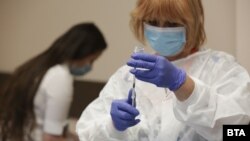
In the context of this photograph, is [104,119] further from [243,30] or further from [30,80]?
[30,80]

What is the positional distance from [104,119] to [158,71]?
280 millimetres

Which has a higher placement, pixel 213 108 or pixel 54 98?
pixel 213 108

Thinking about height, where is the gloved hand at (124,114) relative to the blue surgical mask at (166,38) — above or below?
below

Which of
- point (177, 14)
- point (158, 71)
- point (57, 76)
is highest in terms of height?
point (177, 14)

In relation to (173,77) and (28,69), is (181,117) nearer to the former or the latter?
(173,77)

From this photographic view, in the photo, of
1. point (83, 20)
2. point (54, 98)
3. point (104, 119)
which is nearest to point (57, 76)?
point (54, 98)

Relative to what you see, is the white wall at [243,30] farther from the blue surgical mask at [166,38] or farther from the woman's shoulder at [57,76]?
the woman's shoulder at [57,76]

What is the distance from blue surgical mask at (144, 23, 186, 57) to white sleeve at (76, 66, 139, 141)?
5.9 inches

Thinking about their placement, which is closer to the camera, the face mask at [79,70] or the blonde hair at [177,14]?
the blonde hair at [177,14]

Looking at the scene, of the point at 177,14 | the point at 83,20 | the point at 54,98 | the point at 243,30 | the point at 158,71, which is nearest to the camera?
the point at 158,71

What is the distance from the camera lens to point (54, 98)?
1.87 meters

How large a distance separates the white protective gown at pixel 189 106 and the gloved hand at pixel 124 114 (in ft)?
0.17

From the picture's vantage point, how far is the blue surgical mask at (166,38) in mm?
1056

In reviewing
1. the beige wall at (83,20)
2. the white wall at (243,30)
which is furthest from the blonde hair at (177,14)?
the beige wall at (83,20)
